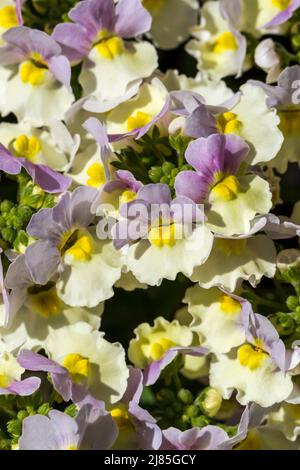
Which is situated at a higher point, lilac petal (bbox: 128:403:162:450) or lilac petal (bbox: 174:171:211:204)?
lilac petal (bbox: 174:171:211:204)

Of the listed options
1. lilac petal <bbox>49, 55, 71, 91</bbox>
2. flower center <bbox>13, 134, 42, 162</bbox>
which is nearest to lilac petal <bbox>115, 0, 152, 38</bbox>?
lilac petal <bbox>49, 55, 71, 91</bbox>

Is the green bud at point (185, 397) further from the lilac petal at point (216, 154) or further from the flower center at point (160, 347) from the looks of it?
the lilac petal at point (216, 154)

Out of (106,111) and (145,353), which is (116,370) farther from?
(106,111)

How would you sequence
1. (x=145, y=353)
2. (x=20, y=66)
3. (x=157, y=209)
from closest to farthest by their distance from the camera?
(x=157, y=209)
(x=145, y=353)
(x=20, y=66)

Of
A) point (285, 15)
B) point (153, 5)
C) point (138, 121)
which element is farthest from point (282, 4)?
point (138, 121)

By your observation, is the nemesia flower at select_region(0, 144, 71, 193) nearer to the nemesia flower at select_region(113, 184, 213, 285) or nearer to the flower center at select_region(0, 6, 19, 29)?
the nemesia flower at select_region(113, 184, 213, 285)

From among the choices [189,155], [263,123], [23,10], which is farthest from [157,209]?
[23,10]
